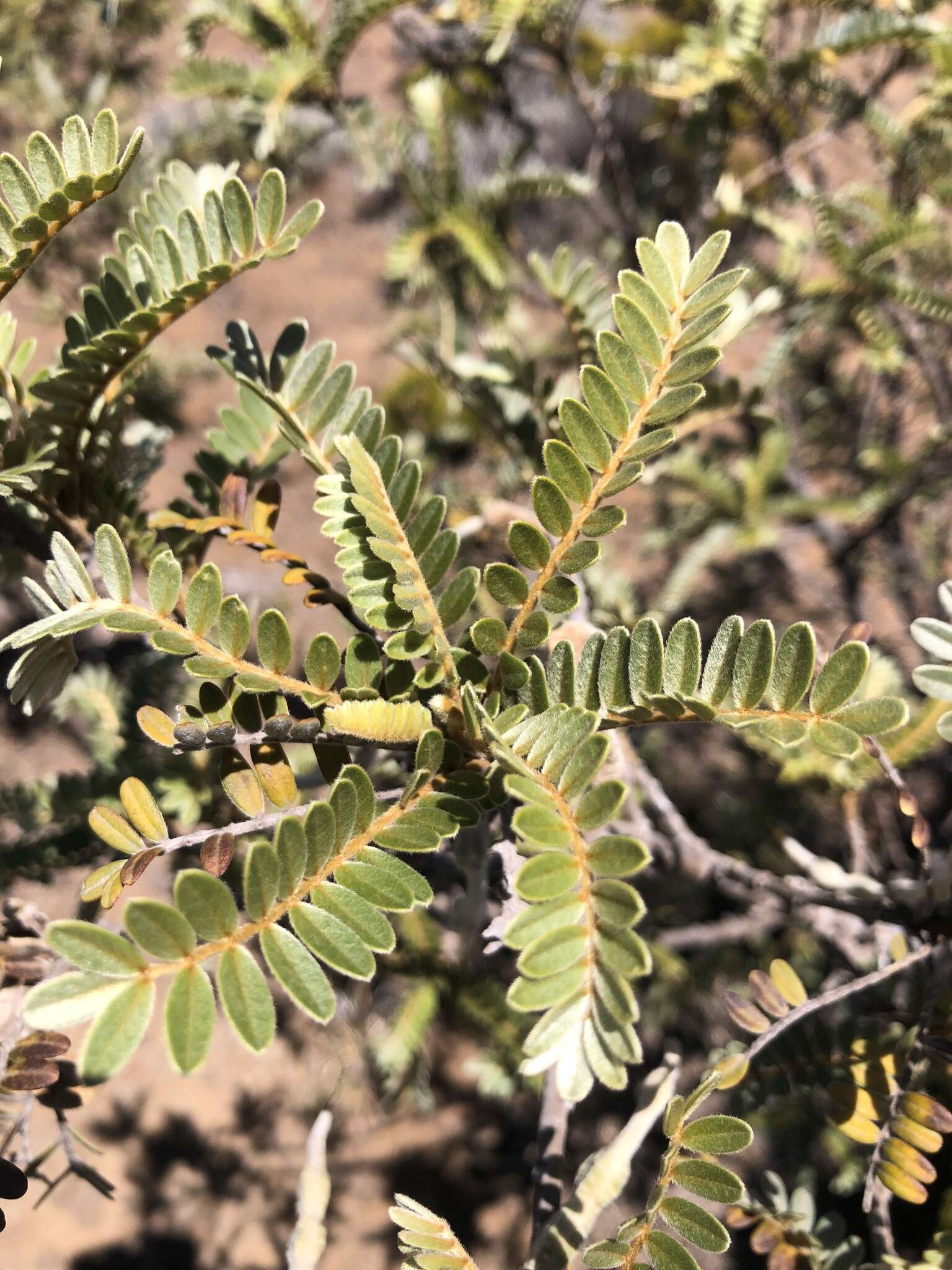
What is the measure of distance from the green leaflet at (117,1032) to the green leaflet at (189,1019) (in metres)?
0.01

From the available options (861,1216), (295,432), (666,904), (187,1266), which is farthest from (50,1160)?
(295,432)

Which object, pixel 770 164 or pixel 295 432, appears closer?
pixel 295 432

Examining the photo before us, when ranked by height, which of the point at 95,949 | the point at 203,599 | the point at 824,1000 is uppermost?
the point at 203,599

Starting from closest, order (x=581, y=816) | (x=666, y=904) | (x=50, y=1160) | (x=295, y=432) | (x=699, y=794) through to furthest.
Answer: (x=581, y=816) < (x=295, y=432) < (x=666, y=904) < (x=50, y=1160) < (x=699, y=794)

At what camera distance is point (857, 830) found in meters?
0.96

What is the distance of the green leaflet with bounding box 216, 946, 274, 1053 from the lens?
370mm

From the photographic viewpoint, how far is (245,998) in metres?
0.38

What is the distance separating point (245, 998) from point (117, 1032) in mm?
55

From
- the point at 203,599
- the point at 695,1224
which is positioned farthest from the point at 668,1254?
the point at 203,599

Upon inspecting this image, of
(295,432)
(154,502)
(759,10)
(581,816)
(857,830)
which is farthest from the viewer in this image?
(154,502)

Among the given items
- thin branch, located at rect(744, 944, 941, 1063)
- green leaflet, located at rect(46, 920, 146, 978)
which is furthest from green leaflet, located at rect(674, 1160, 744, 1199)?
green leaflet, located at rect(46, 920, 146, 978)

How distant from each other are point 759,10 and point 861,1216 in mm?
1888

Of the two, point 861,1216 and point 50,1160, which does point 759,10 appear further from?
point 50,1160

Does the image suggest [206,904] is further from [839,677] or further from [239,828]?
[839,677]
